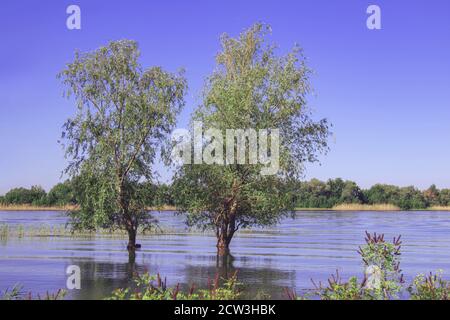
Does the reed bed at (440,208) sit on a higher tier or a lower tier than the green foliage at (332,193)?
lower

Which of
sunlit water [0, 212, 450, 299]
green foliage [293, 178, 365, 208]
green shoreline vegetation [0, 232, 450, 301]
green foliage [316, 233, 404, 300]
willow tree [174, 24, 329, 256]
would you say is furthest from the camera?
green foliage [293, 178, 365, 208]

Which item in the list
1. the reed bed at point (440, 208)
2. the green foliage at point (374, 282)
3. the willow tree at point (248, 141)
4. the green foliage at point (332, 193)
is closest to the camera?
the green foliage at point (374, 282)

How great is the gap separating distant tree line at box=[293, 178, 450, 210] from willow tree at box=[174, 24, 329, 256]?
339 ft

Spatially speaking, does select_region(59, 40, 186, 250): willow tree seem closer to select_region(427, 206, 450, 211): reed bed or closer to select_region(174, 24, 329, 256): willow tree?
select_region(174, 24, 329, 256): willow tree

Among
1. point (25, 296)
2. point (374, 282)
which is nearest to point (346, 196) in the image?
point (25, 296)

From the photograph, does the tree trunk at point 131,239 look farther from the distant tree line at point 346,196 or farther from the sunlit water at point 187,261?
the distant tree line at point 346,196

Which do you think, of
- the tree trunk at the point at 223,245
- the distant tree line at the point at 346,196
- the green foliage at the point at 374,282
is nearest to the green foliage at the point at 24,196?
the distant tree line at the point at 346,196

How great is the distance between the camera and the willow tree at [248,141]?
123 ft

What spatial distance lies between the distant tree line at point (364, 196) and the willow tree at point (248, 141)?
10344cm

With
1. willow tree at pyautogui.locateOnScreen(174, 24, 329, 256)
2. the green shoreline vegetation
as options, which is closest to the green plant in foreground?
the green shoreline vegetation

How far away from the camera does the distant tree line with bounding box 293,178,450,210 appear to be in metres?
150

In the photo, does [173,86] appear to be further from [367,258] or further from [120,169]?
[367,258]

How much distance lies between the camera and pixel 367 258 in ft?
45.8
